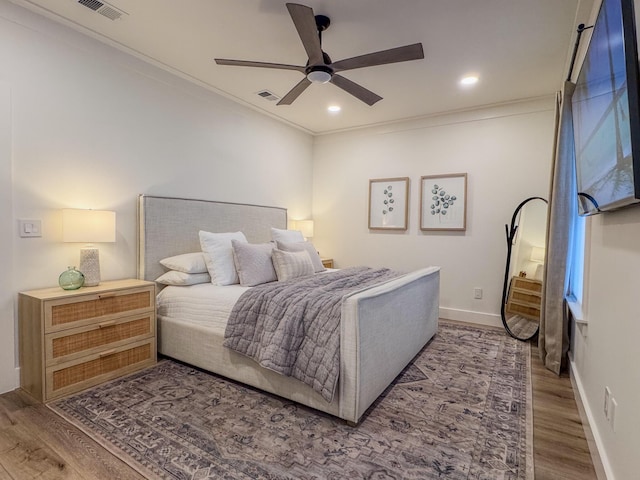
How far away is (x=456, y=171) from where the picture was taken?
14.2 feet

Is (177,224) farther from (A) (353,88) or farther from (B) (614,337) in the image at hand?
(B) (614,337)

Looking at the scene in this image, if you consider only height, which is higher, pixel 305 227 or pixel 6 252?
pixel 305 227

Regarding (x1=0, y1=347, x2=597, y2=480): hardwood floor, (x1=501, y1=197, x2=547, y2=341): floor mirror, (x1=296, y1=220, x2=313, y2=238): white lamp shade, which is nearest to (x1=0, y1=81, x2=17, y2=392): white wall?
(x1=0, y1=347, x2=597, y2=480): hardwood floor

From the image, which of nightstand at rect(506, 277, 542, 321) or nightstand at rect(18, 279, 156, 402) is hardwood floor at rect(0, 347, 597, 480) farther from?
nightstand at rect(506, 277, 542, 321)

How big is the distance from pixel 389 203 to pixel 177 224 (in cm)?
278

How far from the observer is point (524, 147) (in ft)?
12.9

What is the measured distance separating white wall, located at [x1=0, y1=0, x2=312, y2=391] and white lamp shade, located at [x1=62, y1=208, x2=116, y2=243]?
209 mm

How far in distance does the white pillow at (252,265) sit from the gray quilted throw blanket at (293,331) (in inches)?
18.2

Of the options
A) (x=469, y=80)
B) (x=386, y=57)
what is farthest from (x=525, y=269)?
(x=386, y=57)

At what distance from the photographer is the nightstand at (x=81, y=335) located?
2.21 m

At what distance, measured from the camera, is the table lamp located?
2.45 metres

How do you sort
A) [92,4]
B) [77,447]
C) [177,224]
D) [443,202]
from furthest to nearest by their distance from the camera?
[443,202], [177,224], [92,4], [77,447]

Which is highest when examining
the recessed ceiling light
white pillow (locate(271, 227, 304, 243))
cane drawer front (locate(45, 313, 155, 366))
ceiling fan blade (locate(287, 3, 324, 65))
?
the recessed ceiling light

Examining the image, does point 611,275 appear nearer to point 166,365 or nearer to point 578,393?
point 578,393
